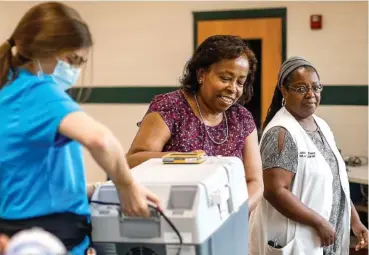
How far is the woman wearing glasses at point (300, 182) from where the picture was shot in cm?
216

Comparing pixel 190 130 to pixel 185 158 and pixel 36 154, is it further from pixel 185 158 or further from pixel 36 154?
pixel 36 154

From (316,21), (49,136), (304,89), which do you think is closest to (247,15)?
(316,21)

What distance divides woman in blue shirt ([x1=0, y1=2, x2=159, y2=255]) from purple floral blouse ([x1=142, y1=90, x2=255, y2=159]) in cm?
63

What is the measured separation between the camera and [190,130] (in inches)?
74.0

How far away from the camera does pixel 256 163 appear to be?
1.94 meters

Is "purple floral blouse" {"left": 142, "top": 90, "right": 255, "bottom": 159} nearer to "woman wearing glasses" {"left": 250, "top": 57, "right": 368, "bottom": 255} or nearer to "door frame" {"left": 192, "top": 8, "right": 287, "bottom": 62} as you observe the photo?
"woman wearing glasses" {"left": 250, "top": 57, "right": 368, "bottom": 255}

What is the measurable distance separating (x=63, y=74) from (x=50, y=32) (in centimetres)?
10

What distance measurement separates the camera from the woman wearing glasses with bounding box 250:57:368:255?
7.10 ft

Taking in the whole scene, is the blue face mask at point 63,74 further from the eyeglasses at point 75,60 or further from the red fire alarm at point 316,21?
the red fire alarm at point 316,21

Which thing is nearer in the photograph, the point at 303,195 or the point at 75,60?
the point at 75,60

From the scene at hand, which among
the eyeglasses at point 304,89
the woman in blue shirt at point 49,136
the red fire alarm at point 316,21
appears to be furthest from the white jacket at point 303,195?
the red fire alarm at point 316,21

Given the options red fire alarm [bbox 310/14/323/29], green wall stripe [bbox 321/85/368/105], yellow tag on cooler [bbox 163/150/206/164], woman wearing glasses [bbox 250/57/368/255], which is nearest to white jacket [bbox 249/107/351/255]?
woman wearing glasses [bbox 250/57/368/255]

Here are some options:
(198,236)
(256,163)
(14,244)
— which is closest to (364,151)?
(256,163)

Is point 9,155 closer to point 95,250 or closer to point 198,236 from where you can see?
point 95,250
